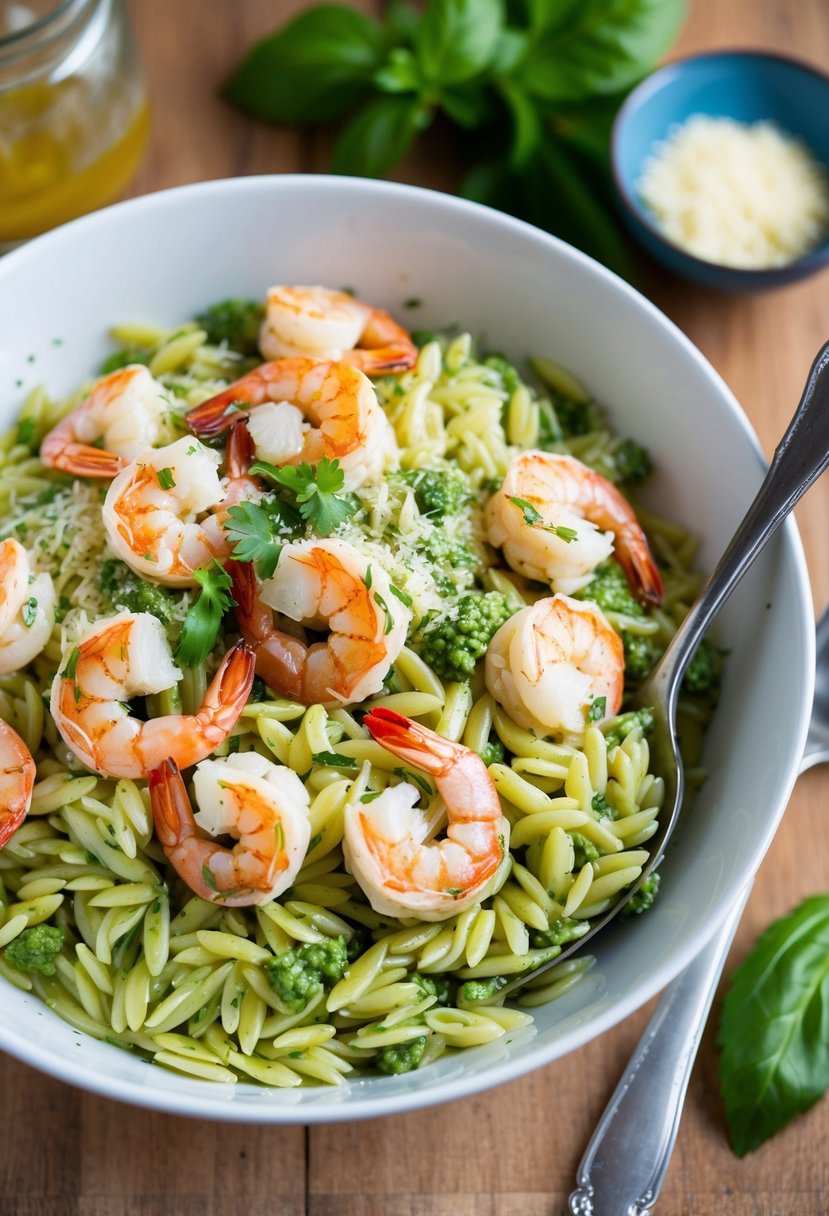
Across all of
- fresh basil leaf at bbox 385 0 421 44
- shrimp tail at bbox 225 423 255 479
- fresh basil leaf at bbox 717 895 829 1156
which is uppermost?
fresh basil leaf at bbox 385 0 421 44

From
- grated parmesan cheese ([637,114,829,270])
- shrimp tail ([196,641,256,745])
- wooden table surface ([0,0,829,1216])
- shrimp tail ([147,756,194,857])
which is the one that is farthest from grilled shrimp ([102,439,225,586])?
grated parmesan cheese ([637,114,829,270])

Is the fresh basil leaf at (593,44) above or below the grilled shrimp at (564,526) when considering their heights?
above

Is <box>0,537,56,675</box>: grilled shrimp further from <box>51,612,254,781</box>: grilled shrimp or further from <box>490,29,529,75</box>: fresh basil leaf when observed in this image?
<box>490,29,529,75</box>: fresh basil leaf

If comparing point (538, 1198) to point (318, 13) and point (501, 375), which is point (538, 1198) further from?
point (318, 13)

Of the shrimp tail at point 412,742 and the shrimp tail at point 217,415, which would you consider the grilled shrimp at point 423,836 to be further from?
the shrimp tail at point 217,415

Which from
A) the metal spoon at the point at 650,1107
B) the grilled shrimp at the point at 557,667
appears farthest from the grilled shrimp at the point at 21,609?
the metal spoon at the point at 650,1107
